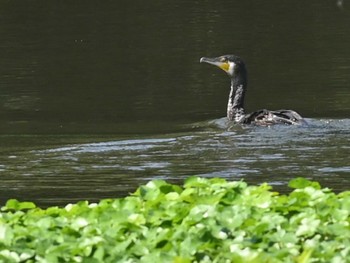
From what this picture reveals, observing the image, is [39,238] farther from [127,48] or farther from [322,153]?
[127,48]

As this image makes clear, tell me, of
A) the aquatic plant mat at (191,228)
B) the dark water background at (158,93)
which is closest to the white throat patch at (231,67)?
the dark water background at (158,93)

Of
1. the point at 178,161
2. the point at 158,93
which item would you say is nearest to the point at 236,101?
the point at 158,93

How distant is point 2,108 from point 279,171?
7.11 metres

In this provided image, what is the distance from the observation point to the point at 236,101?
699 inches

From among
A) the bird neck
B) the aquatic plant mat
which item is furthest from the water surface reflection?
the aquatic plant mat

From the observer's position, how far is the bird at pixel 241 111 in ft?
51.2

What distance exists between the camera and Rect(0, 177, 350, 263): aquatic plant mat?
23.1ft

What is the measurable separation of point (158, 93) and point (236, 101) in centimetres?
286

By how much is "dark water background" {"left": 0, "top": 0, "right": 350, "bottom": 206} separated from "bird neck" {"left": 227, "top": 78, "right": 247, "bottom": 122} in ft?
0.97

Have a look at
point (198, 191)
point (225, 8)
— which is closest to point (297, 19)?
point (225, 8)

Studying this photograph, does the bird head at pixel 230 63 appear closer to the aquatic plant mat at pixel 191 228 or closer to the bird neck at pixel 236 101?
the bird neck at pixel 236 101

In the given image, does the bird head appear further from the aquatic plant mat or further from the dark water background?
the aquatic plant mat

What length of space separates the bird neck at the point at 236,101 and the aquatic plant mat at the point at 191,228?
8.96 metres

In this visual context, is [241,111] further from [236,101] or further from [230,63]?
[230,63]
